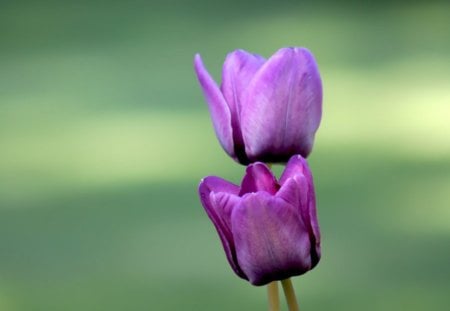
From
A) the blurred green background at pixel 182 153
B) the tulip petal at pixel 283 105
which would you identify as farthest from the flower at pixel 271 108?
the blurred green background at pixel 182 153

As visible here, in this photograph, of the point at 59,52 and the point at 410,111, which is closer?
the point at 410,111

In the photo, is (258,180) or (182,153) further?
(182,153)

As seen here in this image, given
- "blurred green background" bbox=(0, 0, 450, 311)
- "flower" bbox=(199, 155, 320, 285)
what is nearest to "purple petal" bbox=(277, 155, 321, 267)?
"flower" bbox=(199, 155, 320, 285)

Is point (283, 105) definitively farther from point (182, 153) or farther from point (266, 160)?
point (182, 153)

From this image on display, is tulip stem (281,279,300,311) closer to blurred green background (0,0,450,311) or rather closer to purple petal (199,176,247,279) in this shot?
purple petal (199,176,247,279)

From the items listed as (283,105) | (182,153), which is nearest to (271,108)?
(283,105)

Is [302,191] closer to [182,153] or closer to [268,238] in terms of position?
[268,238]

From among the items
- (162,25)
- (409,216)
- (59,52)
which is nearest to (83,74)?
(59,52)

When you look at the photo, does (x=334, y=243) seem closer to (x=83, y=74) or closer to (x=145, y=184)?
(x=145, y=184)
